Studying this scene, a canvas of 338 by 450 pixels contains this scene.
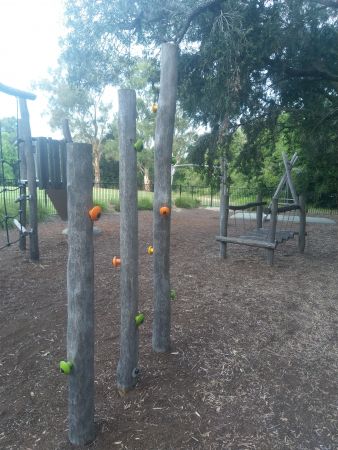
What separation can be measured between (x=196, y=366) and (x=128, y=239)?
1.14 m

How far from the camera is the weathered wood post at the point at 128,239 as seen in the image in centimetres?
226

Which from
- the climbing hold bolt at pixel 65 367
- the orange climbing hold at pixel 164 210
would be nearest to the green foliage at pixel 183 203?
the orange climbing hold at pixel 164 210

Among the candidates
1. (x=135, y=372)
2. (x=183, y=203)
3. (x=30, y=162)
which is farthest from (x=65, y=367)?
(x=183, y=203)

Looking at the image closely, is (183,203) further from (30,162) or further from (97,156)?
(97,156)

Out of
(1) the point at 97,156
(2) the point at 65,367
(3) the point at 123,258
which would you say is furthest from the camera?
(1) the point at 97,156

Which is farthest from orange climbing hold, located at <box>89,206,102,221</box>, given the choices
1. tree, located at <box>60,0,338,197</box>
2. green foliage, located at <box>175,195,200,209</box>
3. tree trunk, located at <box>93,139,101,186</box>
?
tree trunk, located at <box>93,139,101,186</box>

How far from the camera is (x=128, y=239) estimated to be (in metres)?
2.33

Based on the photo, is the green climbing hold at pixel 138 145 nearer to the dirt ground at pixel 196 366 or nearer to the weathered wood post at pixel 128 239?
the weathered wood post at pixel 128 239

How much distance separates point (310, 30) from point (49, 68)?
29.5 m

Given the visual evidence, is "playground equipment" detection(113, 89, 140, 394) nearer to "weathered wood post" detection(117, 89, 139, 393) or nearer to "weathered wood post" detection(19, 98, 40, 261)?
"weathered wood post" detection(117, 89, 139, 393)

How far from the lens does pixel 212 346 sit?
3020 mm

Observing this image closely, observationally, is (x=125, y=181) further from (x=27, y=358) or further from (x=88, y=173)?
(x=27, y=358)

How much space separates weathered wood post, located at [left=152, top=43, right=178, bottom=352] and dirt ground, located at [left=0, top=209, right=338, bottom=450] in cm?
40

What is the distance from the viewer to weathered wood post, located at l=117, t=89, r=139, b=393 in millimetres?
2264
